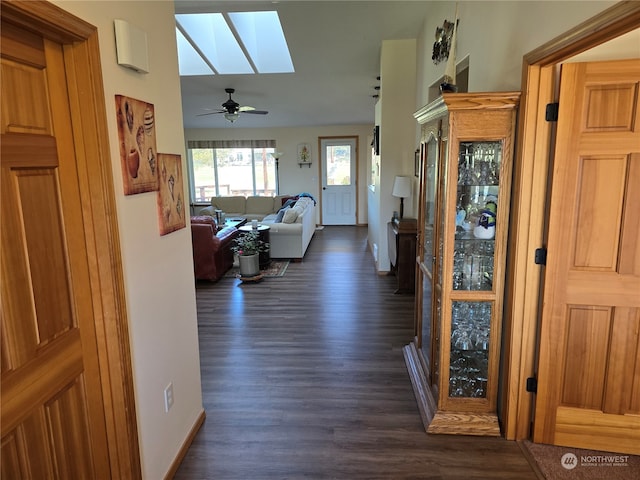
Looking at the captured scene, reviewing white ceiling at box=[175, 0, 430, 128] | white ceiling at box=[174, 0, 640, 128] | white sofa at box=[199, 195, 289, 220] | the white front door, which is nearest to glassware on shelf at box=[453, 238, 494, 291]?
white ceiling at box=[174, 0, 640, 128]

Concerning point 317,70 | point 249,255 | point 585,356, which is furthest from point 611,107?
point 317,70

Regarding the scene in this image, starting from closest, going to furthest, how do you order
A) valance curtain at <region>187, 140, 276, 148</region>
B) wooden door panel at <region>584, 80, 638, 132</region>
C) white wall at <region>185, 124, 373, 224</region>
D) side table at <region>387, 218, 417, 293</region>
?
1. wooden door panel at <region>584, 80, 638, 132</region>
2. side table at <region>387, 218, 417, 293</region>
3. white wall at <region>185, 124, 373, 224</region>
4. valance curtain at <region>187, 140, 276, 148</region>

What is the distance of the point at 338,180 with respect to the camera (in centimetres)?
1005

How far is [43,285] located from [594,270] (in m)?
2.36

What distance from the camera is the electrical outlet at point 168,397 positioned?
192 centimetres

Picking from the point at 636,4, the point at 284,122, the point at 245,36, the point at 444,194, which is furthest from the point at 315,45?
the point at 284,122

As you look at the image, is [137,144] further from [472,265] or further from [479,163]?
[472,265]

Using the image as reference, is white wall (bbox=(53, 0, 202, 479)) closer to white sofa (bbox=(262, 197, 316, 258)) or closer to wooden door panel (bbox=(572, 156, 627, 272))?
wooden door panel (bbox=(572, 156, 627, 272))

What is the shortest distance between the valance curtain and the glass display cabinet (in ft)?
26.3

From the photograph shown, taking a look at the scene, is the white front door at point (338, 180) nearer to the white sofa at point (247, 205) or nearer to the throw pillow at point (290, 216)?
the white sofa at point (247, 205)

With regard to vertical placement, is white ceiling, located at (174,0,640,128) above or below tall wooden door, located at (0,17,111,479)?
above

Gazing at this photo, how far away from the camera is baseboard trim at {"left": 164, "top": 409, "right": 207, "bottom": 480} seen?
1.96 metres

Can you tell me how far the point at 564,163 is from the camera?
74.4 inches

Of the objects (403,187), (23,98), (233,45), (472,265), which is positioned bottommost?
(472,265)
